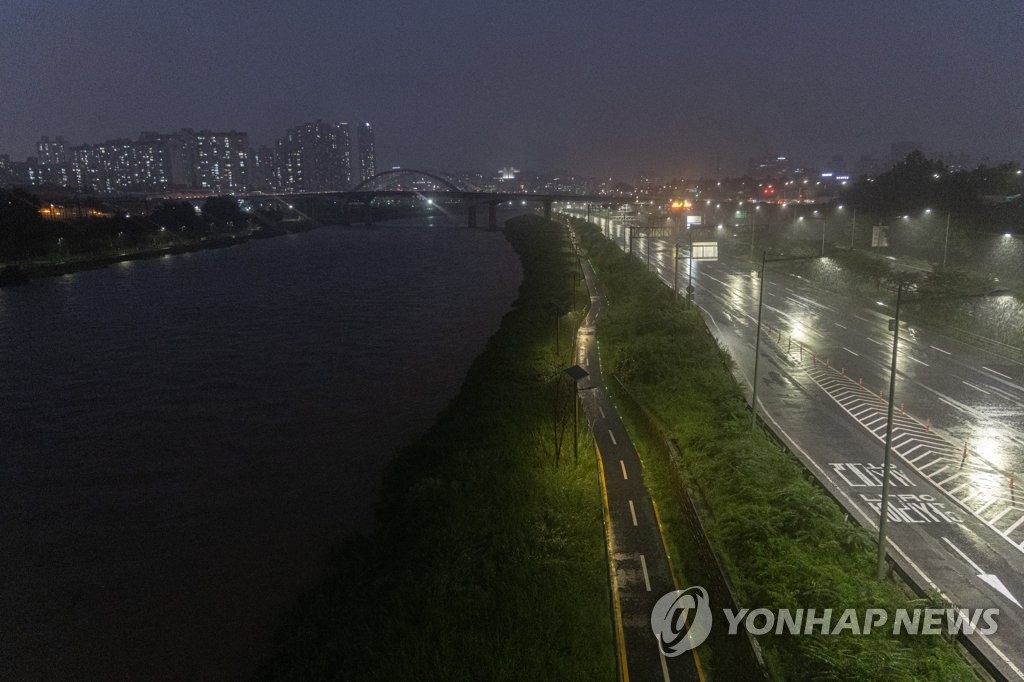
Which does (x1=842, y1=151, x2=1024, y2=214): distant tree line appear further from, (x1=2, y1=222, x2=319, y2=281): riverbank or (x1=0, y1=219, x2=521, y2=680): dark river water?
(x1=2, y1=222, x2=319, y2=281): riverbank

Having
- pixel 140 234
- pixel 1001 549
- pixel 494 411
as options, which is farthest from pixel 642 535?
pixel 140 234

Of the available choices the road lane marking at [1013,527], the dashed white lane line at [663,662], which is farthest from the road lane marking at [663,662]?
the road lane marking at [1013,527]

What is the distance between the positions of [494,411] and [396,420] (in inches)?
176

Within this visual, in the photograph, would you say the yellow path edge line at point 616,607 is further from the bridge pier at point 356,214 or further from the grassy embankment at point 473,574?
the bridge pier at point 356,214

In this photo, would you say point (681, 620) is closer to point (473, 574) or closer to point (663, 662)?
point (663, 662)

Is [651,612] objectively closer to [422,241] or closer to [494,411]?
[494,411]

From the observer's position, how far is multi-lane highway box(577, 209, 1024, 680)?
1220 cm

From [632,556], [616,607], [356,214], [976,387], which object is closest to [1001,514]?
[632,556]

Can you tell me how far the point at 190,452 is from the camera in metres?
21.4

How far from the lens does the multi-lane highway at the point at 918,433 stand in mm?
12203

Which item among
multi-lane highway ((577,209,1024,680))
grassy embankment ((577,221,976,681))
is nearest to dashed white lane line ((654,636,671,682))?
grassy embankment ((577,221,976,681))

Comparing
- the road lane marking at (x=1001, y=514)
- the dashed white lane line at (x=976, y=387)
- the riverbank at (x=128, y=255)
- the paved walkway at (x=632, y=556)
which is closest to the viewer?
the paved walkway at (x=632, y=556)

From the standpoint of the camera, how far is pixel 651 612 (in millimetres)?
10961

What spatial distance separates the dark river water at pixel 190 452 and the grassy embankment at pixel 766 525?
27.2 feet
